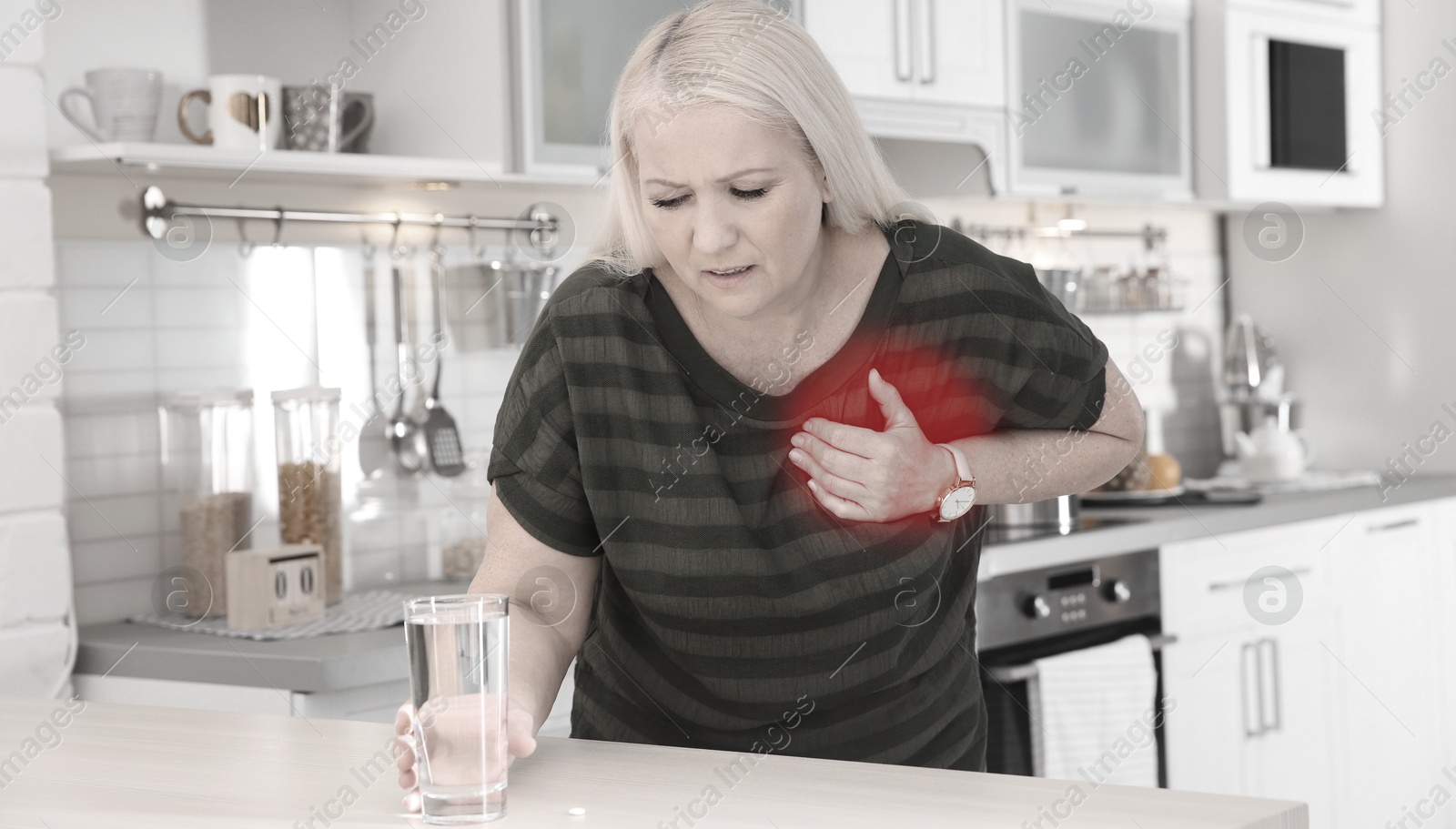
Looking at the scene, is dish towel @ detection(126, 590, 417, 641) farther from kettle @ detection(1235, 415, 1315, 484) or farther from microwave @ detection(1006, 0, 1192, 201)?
kettle @ detection(1235, 415, 1315, 484)

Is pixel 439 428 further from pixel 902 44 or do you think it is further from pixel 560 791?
pixel 560 791

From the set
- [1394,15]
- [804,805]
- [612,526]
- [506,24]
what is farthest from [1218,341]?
[804,805]

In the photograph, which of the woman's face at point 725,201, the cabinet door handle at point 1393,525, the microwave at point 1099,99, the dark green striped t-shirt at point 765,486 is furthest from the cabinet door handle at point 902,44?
the woman's face at point 725,201

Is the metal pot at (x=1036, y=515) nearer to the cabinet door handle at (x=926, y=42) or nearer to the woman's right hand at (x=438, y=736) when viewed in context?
the cabinet door handle at (x=926, y=42)

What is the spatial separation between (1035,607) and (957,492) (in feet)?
4.26

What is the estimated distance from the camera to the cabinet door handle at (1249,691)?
2.73 m

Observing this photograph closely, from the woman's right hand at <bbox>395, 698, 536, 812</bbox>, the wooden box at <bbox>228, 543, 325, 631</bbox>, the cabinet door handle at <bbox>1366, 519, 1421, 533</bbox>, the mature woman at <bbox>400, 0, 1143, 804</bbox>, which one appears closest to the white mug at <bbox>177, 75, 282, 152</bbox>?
the wooden box at <bbox>228, 543, 325, 631</bbox>

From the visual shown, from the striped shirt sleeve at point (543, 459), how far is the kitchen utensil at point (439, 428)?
1.13 m

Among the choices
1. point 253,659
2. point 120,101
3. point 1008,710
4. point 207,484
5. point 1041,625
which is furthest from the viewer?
point 1041,625

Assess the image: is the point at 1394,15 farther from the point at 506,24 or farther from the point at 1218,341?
the point at 506,24

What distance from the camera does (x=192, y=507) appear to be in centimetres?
199

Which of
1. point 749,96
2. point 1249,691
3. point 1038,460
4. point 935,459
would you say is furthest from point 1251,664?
point 749,96

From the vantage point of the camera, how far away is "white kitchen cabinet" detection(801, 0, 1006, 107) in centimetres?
252

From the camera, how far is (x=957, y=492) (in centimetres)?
118
